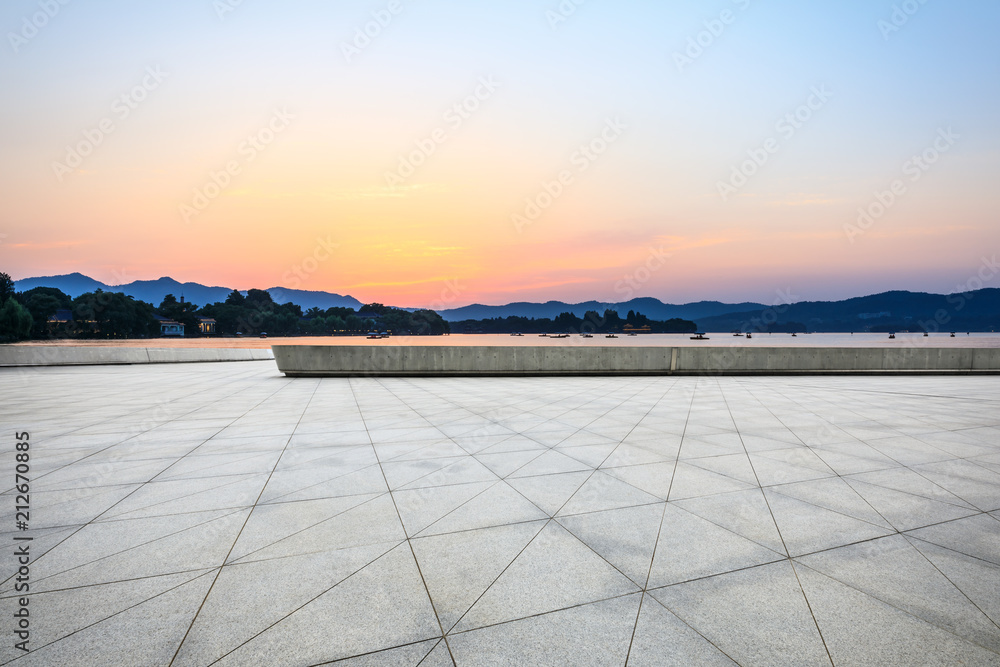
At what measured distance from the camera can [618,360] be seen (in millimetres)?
18344

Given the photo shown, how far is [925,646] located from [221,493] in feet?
19.1

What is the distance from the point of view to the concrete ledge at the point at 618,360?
57.6ft

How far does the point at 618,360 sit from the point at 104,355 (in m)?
23.9

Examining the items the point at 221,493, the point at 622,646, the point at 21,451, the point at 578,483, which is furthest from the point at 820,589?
the point at 21,451

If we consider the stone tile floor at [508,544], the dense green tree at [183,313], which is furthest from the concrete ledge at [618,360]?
the dense green tree at [183,313]

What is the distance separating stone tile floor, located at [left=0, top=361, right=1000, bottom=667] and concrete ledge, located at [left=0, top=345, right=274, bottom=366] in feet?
55.5

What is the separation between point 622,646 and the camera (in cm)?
267

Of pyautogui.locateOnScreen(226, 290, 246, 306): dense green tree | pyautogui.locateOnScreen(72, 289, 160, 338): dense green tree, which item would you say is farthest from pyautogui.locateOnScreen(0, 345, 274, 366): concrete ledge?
pyautogui.locateOnScreen(226, 290, 246, 306): dense green tree

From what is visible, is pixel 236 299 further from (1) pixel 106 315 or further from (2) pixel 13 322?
(2) pixel 13 322

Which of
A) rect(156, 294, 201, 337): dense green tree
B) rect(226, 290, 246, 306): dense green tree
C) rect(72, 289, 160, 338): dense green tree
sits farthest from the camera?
rect(226, 290, 246, 306): dense green tree

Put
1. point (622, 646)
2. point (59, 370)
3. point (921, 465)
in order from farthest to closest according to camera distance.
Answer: point (59, 370) → point (921, 465) → point (622, 646)

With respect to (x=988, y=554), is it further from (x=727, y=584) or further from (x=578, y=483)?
(x=578, y=483)

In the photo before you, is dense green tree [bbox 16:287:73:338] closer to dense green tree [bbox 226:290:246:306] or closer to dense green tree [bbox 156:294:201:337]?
dense green tree [bbox 156:294:201:337]

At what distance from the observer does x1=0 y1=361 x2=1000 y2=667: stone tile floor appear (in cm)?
273
